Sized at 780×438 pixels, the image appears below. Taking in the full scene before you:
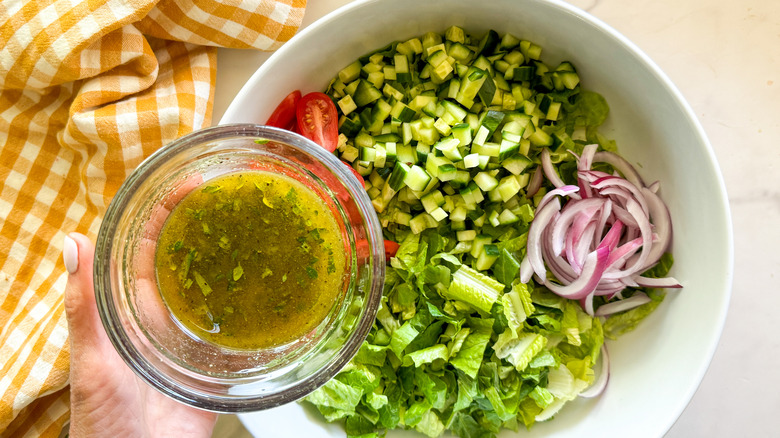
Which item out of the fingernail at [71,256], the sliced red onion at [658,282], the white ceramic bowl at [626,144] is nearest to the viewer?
the fingernail at [71,256]

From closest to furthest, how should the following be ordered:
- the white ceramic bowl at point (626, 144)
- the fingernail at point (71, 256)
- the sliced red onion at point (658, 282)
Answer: the fingernail at point (71, 256) → the white ceramic bowl at point (626, 144) → the sliced red onion at point (658, 282)

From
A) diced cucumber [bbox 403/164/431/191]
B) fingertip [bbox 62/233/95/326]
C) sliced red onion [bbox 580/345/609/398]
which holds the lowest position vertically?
sliced red onion [bbox 580/345/609/398]

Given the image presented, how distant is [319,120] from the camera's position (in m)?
1.75

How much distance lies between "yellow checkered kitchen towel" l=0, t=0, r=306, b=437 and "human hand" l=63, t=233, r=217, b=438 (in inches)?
14.2

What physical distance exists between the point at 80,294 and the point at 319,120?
2.47 ft

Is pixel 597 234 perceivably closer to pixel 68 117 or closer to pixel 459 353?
pixel 459 353

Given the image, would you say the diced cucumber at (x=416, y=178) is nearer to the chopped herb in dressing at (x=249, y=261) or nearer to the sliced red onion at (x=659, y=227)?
the chopped herb in dressing at (x=249, y=261)

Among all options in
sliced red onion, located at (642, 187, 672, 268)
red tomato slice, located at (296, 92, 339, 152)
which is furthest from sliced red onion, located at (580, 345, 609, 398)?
red tomato slice, located at (296, 92, 339, 152)

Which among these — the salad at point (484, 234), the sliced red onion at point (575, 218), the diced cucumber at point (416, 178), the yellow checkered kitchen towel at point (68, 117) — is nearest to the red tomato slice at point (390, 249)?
the salad at point (484, 234)

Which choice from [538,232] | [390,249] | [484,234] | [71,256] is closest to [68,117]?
[71,256]

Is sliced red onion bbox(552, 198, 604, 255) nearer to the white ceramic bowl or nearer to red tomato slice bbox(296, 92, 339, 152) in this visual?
the white ceramic bowl

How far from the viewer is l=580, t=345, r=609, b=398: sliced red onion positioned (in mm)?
1771

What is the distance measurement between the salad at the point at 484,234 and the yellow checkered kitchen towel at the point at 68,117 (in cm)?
32

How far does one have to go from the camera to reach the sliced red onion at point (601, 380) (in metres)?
1.77
